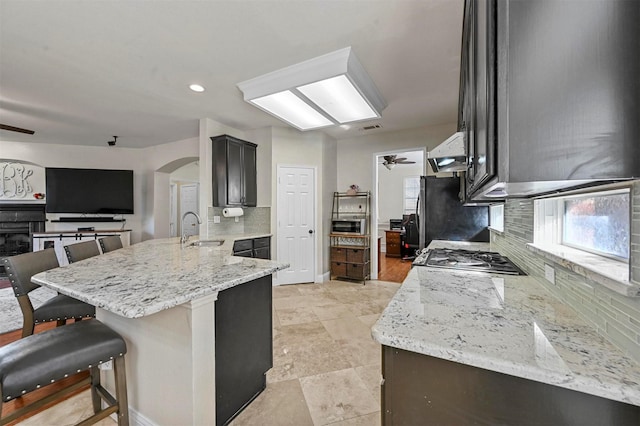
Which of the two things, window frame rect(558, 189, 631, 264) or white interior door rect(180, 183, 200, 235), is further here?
white interior door rect(180, 183, 200, 235)

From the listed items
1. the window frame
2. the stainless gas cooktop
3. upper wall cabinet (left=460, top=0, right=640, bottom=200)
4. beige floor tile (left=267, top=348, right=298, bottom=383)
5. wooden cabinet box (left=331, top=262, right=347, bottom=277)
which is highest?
upper wall cabinet (left=460, top=0, right=640, bottom=200)

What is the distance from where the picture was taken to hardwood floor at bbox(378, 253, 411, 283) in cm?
486

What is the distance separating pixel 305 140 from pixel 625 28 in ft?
13.8

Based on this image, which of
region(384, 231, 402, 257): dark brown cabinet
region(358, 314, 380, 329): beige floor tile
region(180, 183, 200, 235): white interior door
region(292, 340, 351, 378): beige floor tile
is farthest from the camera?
region(180, 183, 200, 235): white interior door

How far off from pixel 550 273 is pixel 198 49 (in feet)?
9.32

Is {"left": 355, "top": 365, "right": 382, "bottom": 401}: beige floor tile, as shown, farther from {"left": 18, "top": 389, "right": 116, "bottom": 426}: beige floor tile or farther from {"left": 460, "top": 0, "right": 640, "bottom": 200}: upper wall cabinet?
{"left": 460, "top": 0, "right": 640, "bottom": 200}: upper wall cabinet

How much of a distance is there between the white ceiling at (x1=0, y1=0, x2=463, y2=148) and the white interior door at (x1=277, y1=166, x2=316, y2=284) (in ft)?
4.34

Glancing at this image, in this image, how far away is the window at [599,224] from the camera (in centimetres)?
85

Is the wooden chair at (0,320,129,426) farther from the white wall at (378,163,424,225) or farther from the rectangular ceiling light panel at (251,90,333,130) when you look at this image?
the white wall at (378,163,424,225)

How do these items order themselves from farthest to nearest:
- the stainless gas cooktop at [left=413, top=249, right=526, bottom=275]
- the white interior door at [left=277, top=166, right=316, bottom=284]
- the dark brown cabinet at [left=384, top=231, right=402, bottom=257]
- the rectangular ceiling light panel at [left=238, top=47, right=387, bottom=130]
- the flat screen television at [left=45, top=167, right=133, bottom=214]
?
the dark brown cabinet at [left=384, top=231, right=402, bottom=257], the flat screen television at [left=45, top=167, right=133, bottom=214], the white interior door at [left=277, top=166, right=316, bottom=284], the rectangular ceiling light panel at [left=238, top=47, right=387, bottom=130], the stainless gas cooktop at [left=413, top=249, right=526, bottom=275]

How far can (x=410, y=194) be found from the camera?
7930 millimetres

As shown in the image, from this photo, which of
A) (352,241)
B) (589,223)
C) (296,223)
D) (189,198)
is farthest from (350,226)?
(189,198)

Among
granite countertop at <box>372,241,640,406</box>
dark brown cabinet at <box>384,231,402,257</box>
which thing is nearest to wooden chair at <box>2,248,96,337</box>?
granite countertop at <box>372,241,640,406</box>

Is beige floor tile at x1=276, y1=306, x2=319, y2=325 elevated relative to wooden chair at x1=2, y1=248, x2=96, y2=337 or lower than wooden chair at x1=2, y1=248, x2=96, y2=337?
lower
